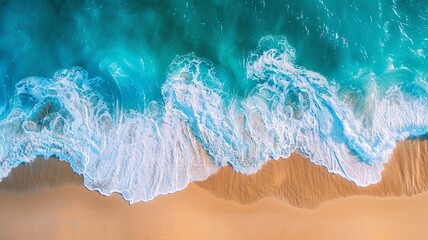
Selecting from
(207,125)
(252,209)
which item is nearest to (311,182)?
(252,209)

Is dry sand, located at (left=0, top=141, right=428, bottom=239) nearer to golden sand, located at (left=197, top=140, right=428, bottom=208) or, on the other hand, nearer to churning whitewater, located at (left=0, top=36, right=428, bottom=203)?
golden sand, located at (left=197, top=140, right=428, bottom=208)

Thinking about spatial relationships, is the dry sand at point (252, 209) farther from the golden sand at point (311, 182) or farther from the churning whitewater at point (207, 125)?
the churning whitewater at point (207, 125)

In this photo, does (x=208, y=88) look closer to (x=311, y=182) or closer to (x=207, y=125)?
(x=207, y=125)

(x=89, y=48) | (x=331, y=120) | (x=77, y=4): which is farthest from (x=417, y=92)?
(x=77, y=4)

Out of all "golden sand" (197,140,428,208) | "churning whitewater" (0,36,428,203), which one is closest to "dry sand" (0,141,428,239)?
"golden sand" (197,140,428,208)

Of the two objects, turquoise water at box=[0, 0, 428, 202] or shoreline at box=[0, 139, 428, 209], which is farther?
turquoise water at box=[0, 0, 428, 202]

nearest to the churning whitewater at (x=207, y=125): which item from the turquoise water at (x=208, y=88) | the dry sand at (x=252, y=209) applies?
the turquoise water at (x=208, y=88)

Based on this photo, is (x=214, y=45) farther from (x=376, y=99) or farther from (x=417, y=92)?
(x=417, y=92)
